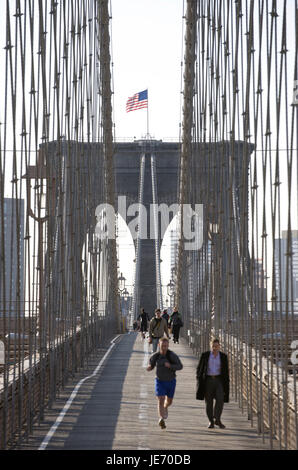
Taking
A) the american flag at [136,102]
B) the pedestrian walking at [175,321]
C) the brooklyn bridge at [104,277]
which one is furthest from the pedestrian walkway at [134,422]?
the american flag at [136,102]

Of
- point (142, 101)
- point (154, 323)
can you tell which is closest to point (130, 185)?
point (142, 101)

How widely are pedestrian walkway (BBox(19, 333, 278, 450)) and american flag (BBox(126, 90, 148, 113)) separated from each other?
105ft

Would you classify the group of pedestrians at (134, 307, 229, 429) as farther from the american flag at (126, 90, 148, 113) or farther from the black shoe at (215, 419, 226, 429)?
the american flag at (126, 90, 148, 113)

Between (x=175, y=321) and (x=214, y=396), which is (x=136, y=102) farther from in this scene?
(x=214, y=396)

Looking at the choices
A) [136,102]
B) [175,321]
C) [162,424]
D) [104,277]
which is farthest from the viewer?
[136,102]

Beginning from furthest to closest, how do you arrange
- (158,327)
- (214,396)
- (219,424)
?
(158,327), (214,396), (219,424)

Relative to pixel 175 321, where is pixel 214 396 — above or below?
above

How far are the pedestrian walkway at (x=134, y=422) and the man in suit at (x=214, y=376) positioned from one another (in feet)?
1.08

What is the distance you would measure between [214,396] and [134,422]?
0.94 metres

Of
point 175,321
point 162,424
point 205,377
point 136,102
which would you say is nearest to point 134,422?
point 162,424

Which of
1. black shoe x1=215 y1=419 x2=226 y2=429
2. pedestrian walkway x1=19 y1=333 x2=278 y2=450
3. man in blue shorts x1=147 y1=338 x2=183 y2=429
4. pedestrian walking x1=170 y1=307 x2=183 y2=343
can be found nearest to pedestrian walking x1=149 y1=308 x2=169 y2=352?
pedestrian walkway x1=19 y1=333 x2=278 y2=450

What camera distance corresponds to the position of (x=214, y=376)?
10.1m

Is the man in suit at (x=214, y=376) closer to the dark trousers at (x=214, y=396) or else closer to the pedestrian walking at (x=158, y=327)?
the dark trousers at (x=214, y=396)
